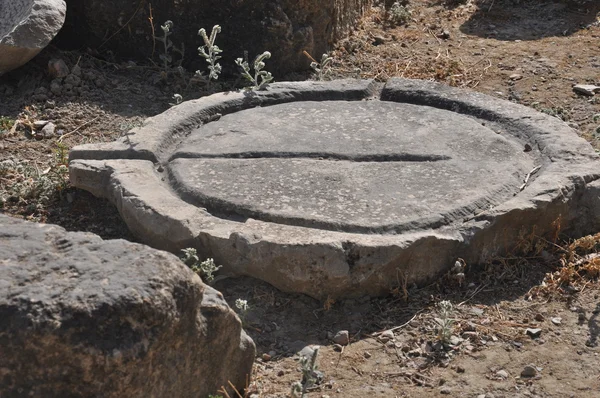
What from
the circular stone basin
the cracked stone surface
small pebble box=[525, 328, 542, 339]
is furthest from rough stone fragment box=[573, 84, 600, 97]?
small pebble box=[525, 328, 542, 339]

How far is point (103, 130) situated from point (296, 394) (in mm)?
2501

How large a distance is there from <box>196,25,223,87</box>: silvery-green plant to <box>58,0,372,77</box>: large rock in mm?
131

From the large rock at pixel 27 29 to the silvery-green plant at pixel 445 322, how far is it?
2.86 meters

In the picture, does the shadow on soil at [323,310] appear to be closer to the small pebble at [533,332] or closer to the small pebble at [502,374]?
the small pebble at [533,332]

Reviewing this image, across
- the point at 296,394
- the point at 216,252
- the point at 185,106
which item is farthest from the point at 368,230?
the point at 185,106

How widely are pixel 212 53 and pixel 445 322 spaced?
2.59 m

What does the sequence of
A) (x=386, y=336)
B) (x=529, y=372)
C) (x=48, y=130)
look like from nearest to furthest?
(x=529, y=372)
(x=386, y=336)
(x=48, y=130)

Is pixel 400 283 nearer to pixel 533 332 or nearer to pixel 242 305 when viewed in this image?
pixel 533 332

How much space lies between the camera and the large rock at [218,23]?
5434mm

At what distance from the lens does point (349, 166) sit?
3.98 meters

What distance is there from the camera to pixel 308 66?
5680 millimetres

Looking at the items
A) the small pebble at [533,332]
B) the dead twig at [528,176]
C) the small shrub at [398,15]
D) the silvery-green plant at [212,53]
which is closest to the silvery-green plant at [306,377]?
the small pebble at [533,332]

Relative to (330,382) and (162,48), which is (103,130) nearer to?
(162,48)

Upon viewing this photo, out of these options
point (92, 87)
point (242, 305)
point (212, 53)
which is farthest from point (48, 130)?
point (242, 305)
